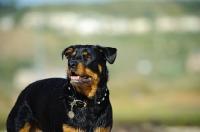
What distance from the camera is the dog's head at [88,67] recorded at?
A: 704cm

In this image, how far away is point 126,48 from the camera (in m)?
14.0

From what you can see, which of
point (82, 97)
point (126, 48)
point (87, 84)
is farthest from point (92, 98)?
point (126, 48)

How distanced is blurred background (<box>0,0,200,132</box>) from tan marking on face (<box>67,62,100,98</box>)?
6.04m

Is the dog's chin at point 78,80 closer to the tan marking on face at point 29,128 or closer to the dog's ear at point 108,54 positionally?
the dog's ear at point 108,54

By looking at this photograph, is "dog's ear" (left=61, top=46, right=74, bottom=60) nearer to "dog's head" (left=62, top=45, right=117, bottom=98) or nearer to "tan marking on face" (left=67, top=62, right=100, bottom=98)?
"dog's head" (left=62, top=45, right=117, bottom=98)

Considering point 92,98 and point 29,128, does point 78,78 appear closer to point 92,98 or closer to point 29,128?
point 92,98

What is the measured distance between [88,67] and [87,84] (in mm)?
206

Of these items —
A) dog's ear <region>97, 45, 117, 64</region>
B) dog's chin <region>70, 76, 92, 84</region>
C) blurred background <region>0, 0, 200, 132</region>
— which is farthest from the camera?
blurred background <region>0, 0, 200, 132</region>

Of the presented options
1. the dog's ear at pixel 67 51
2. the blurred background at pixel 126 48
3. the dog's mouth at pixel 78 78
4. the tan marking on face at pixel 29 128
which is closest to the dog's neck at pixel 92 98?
the dog's mouth at pixel 78 78

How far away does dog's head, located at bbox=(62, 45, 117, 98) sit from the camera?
23.1 ft

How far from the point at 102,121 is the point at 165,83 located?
6.93 meters

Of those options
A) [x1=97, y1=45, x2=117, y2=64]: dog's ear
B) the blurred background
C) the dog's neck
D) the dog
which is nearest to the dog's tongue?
the dog

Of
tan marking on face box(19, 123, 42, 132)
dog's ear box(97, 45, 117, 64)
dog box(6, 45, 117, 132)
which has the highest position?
dog's ear box(97, 45, 117, 64)

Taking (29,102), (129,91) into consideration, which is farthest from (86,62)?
(129,91)
